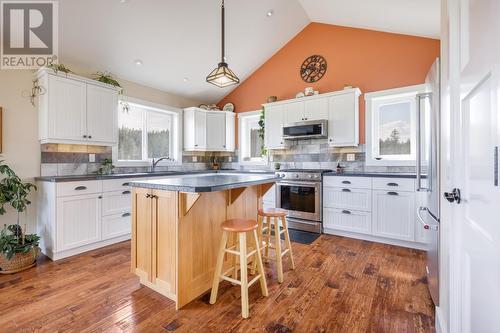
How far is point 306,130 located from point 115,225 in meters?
3.21

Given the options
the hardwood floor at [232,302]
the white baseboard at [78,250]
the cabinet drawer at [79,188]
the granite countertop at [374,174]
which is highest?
the granite countertop at [374,174]

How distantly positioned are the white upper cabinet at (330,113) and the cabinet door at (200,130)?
1.45m

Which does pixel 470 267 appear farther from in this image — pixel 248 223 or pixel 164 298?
pixel 164 298

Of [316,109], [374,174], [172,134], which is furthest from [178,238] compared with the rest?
[172,134]

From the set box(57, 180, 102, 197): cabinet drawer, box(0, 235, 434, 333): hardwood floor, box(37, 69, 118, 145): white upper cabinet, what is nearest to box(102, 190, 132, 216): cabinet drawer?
box(57, 180, 102, 197): cabinet drawer

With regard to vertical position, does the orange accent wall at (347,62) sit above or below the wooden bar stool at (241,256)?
above

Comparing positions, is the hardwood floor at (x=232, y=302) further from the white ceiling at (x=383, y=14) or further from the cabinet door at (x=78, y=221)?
the white ceiling at (x=383, y=14)

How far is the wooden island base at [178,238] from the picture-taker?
73.5 inches

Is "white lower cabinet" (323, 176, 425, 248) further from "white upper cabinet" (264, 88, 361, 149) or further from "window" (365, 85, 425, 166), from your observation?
"white upper cabinet" (264, 88, 361, 149)

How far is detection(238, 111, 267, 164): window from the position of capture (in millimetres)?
5344

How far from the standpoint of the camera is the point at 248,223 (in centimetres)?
199

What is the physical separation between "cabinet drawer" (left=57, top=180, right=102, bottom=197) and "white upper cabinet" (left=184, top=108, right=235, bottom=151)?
2.12 metres

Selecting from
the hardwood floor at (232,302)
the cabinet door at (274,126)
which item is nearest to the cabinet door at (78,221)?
the hardwood floor at (232,302)

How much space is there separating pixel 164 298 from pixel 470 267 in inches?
79.9
